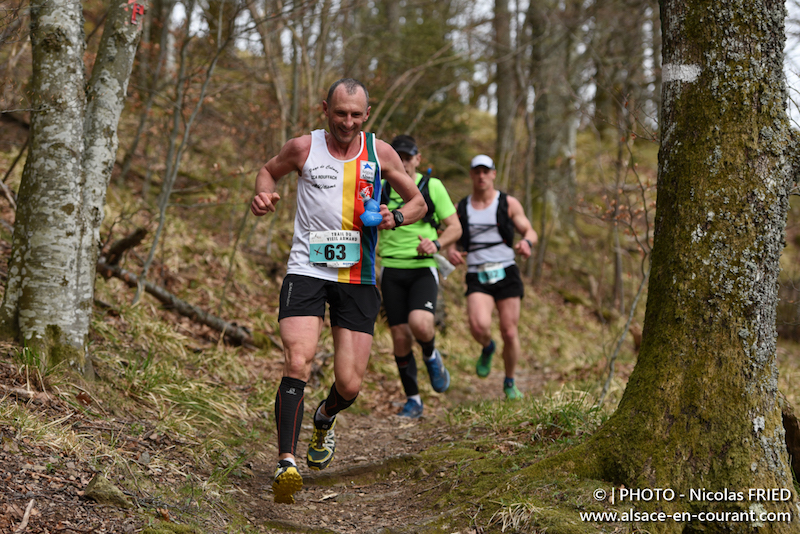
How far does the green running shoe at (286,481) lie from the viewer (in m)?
3.16

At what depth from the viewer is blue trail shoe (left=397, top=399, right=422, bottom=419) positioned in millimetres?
5822

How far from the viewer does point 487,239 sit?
6234 mm

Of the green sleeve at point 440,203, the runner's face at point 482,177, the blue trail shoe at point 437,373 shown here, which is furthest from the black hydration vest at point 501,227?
the blue trail shoe at point 437,373

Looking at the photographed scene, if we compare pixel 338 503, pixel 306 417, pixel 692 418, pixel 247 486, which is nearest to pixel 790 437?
pixel 692 418

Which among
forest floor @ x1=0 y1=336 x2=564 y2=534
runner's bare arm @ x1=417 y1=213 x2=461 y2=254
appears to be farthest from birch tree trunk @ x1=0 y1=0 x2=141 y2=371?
runner's bare arm @ x1=417 y1=213 x2=461 y2=254

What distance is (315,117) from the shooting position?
917cm

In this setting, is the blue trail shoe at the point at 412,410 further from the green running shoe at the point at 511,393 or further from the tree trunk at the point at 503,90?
the tree trunk at the point at 503,90

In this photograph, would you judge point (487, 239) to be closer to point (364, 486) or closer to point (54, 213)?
point (364, 486)

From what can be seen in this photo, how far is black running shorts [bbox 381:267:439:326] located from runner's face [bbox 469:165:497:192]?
1132 millimetres

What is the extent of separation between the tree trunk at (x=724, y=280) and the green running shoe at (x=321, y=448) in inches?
68.7

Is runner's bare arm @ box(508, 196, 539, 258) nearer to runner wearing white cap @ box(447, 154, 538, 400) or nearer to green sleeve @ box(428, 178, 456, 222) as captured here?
runner wearing white cap @ box(447, 154, 538, 400)

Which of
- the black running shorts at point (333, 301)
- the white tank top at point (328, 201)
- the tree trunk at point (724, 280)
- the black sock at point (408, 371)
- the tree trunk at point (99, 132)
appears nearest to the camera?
the tree trunk at point (724, 280)

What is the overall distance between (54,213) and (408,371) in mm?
3288

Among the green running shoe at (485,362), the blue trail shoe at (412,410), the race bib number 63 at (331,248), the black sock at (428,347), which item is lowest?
the blue trail shoe at (412,410)
